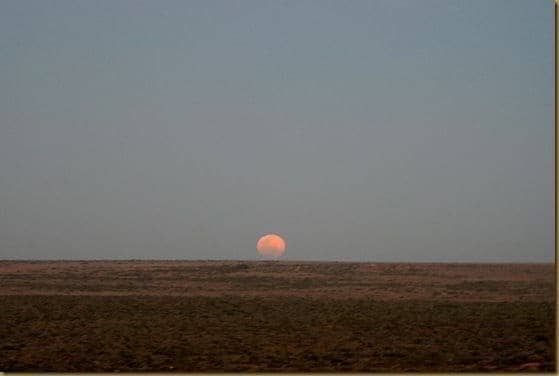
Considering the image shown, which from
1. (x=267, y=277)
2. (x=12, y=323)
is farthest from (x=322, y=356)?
(x=267, y=277)

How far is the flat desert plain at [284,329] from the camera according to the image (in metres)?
14.6

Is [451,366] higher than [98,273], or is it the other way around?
[98,273]

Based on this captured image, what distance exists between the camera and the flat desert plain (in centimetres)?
1458

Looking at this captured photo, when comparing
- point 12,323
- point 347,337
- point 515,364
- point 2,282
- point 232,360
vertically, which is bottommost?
point 515,364

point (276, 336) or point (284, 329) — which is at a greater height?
point (284, 329)

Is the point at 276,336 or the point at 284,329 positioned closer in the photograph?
the point at 276,336

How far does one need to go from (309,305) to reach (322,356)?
12.6m

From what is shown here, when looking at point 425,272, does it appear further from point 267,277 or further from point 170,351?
point 170,351

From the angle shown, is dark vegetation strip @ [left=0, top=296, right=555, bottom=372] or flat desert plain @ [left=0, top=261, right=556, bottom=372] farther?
flat desert plain @ [left=0, top=261, right=556, bottom=372]

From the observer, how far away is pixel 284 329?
20.3 meters

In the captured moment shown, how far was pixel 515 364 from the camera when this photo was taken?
1328 cm

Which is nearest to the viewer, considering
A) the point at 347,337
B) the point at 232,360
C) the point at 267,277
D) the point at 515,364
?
the point at 515,364

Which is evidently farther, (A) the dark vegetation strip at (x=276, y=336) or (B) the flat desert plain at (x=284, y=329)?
(B) the flat desert plain at (x=284, y=329)

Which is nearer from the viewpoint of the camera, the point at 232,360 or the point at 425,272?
the point at 232,360
